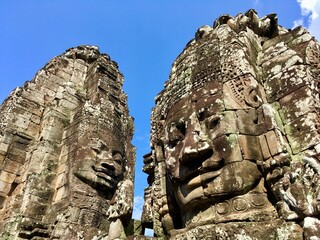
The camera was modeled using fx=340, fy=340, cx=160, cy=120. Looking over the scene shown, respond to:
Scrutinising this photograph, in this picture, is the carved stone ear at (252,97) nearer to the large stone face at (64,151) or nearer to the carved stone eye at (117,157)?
the large stone face at (64,151)

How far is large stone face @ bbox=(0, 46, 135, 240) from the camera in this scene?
27.5ft

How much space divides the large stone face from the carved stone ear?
8.30 ft

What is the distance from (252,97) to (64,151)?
682 cm

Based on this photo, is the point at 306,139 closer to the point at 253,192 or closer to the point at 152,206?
the point at 253,192

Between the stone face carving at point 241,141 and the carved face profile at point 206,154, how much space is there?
0.04 feet

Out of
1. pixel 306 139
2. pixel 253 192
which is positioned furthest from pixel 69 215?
pixel 306 139

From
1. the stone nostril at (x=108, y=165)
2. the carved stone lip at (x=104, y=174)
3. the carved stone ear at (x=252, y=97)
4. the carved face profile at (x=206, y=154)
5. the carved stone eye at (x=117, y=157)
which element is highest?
the carved stone eye at (x=117, y=157)

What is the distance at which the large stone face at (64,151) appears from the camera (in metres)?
8.38

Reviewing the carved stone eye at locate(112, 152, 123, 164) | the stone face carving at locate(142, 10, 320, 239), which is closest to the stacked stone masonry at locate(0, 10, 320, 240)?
the stone face carving at locate(142, 10, 320, 239)

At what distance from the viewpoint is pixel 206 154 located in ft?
13.9

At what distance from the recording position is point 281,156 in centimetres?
388

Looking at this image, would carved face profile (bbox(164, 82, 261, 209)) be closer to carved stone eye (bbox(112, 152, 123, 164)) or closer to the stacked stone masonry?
the stacked stone masonry

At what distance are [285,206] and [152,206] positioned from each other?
245cm

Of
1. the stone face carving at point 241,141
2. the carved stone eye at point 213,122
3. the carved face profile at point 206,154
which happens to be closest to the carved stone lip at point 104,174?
the stone face carving at point 241,141
